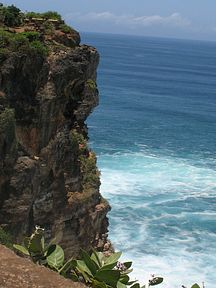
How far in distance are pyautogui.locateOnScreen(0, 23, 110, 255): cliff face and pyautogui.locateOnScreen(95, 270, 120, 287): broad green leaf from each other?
12737mm

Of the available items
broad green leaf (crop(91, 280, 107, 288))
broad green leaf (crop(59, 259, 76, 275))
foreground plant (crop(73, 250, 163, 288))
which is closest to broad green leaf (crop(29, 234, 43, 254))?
broad green leaf (crop(59, 259, 76, 275))

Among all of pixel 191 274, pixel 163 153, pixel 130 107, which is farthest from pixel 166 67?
pixel 191 274

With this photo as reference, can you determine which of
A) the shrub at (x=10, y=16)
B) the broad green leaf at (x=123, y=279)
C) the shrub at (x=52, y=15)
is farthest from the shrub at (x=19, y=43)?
the broad green leaf at (x=123, y=279)

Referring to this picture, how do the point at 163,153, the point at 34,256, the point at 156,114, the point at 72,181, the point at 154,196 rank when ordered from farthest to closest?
the point at 156,114, the point at 163,153, the point at 154,196, the point at 72,181, the point at 34,256

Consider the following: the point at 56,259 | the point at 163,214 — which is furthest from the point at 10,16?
the point at 163,214

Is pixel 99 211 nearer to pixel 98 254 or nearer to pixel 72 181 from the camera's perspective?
pixel 72 181

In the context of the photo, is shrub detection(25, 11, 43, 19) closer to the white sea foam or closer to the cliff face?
the cliff face

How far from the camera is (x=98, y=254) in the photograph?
10.5 m

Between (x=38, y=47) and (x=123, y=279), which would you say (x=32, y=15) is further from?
(x=123, y=279)

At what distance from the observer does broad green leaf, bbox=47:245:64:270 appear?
10.0 meters

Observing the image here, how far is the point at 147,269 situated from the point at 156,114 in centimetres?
5547

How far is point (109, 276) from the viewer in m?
9.47

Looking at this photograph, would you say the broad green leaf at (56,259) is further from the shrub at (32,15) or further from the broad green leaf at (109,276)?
the shrub at (32,15)

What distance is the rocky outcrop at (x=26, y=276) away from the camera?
8.41 meters
